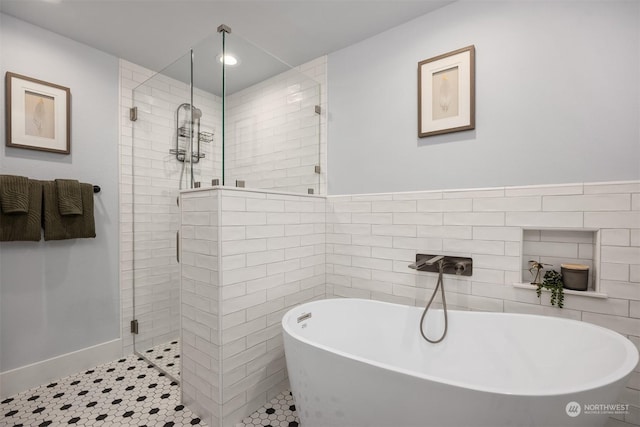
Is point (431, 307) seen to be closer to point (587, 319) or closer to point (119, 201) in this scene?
point (587, 319)

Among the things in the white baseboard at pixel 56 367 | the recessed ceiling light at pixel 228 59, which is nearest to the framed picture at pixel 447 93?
the recessed ceiling light at pixel 228 59

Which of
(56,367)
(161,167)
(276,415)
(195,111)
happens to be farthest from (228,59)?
(56,367)

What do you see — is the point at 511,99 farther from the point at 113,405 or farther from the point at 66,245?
the point at 66,245

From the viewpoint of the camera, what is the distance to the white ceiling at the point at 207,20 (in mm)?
1884

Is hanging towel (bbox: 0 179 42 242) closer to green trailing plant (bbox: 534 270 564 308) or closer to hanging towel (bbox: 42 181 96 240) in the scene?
hanging towel (bbox: 42 181 96 240)

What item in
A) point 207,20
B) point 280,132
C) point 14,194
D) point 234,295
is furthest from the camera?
point 280,132

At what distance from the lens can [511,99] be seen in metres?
1.72

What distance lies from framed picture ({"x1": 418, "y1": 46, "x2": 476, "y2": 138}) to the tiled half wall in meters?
0.47

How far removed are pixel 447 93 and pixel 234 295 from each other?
196 cm

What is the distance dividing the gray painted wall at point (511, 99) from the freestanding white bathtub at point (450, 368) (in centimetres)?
88

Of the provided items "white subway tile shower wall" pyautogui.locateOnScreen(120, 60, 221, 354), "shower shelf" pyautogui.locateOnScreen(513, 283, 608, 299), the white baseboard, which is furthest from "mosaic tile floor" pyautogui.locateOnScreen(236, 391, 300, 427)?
"shower shelf" pyautogui.locateOnScreen(513, 283, 608, 299)

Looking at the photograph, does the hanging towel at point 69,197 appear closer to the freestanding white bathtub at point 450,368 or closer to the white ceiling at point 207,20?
the white ceiling at point 207,20

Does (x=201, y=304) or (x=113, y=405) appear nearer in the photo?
(x=201, y=304)

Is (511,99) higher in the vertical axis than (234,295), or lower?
higher
